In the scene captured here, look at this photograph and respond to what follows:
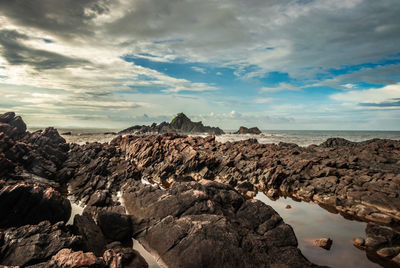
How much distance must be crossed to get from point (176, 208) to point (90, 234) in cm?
478

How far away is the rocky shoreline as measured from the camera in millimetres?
9969

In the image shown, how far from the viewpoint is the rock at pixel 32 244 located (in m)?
8.74

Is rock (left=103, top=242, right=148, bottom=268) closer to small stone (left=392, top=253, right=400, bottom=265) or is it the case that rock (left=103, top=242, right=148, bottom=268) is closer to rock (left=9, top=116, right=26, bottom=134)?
small stone (left=392, top=253, right=400, bottom=265)

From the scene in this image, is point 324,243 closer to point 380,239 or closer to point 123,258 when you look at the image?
point 380,239

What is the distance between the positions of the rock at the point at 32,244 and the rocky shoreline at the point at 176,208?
38 millimetres

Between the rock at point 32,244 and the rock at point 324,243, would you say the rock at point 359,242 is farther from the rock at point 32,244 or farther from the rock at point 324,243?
the rock at point 32,244

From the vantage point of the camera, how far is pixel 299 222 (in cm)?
1658

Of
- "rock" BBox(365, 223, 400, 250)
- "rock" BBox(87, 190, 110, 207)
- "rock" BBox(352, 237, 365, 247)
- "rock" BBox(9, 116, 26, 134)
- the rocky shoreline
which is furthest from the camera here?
"rock" BBox(9, 116, 26, 134)

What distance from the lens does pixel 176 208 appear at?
13.8m

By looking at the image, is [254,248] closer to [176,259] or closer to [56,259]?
[176,259]

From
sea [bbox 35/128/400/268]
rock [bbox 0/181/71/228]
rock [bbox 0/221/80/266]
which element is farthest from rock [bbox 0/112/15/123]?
rock [bbox 0/221/80/266]

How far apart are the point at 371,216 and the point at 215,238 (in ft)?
49.3

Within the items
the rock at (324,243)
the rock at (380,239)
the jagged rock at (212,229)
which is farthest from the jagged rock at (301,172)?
the jagged rock at (212,229)

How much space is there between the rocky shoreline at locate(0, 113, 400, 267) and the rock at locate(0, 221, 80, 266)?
38mm
